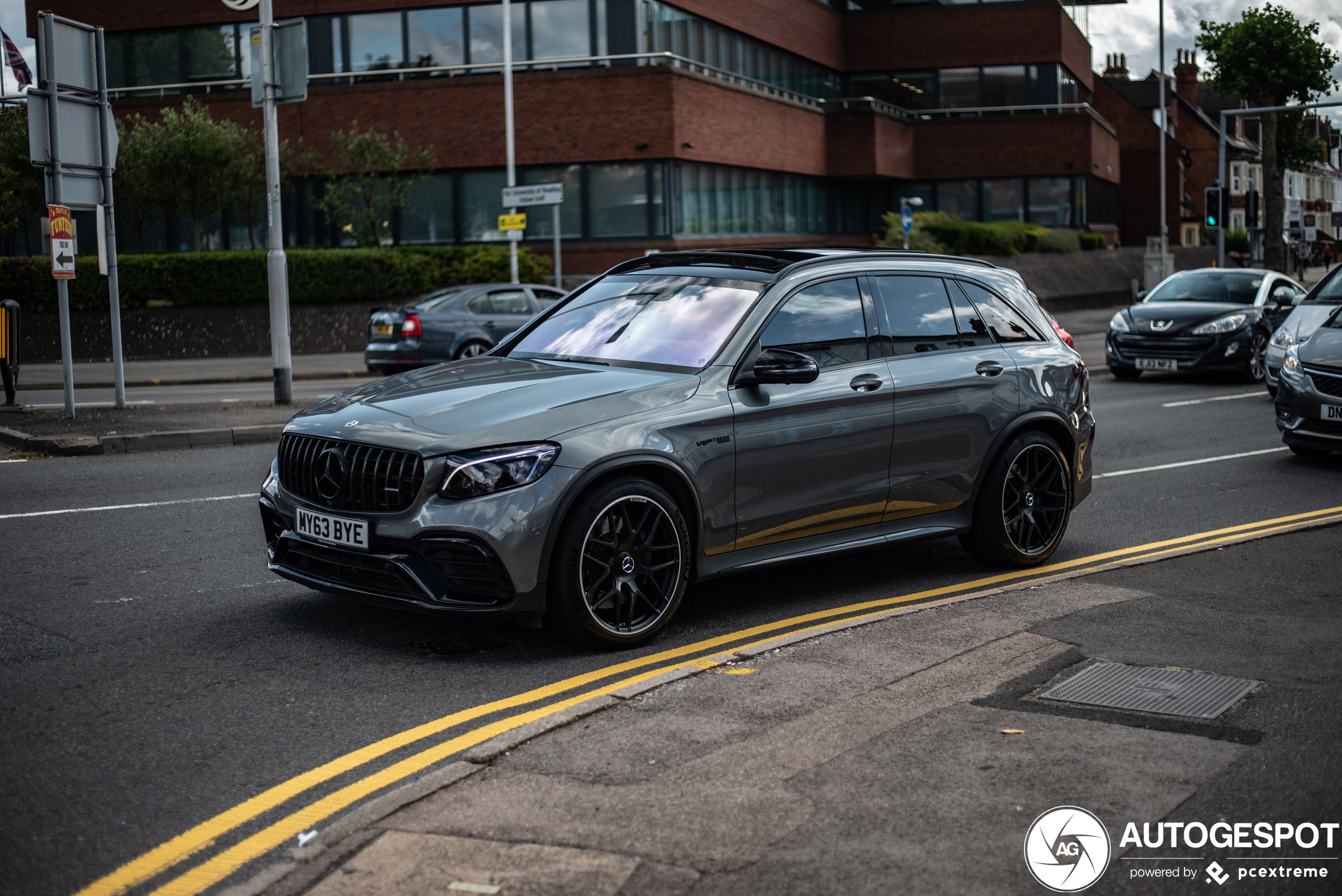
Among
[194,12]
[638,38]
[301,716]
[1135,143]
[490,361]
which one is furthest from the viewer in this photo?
[1135,143]

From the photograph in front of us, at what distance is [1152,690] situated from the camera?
16.8ft

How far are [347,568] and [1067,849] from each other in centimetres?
321

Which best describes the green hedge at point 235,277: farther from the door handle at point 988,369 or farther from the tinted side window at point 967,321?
the door handle at point 988,369

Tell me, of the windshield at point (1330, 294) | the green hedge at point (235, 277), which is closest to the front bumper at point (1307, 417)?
the windshield at point (1330, 294)

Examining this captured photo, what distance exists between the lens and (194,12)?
35.5 meters

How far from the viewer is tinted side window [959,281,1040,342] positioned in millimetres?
7551

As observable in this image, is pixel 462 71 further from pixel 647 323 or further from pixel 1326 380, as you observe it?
pixel 647 323

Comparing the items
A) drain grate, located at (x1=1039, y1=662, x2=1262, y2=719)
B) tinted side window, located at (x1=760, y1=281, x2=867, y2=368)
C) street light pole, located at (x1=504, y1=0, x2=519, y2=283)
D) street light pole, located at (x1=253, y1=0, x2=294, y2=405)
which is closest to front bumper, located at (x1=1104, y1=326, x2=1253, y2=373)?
street light pole, located at (x1=253, y1=0, x2=294, y2=405)

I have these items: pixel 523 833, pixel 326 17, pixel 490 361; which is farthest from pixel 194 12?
pixel 523 833

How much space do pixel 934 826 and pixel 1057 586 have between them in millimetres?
3382

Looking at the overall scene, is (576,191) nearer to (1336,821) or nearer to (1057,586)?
(1057,586)

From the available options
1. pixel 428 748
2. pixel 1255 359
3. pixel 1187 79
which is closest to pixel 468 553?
pixel 428 748

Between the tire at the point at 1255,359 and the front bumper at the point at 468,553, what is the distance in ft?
54.5

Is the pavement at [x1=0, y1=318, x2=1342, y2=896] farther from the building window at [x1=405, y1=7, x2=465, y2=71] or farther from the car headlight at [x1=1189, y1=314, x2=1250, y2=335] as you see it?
the building window at [x1=405, y1=7, x2=465, y2=71]
